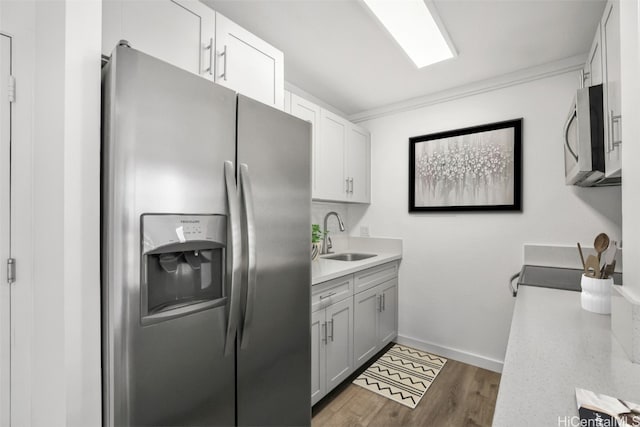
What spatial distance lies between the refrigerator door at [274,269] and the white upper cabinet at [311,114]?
80 centimetres

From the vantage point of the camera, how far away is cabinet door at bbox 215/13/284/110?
1.46m

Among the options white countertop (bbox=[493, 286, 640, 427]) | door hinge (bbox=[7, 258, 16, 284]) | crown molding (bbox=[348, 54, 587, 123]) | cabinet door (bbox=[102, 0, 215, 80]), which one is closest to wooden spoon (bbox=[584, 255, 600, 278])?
white countertop (bbox=[493, 286, 640, 427])

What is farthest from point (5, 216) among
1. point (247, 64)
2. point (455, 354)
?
point (455, 354)

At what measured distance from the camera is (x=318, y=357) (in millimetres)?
1858

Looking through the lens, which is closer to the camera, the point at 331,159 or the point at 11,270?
the point at 11,270

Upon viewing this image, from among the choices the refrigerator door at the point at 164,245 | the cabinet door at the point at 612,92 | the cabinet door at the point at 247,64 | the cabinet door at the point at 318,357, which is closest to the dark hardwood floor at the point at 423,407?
the cabinet door at the point at 318,357

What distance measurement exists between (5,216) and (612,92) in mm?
2354

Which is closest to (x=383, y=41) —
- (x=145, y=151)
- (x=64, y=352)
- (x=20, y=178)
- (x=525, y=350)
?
(x=145, y=151)

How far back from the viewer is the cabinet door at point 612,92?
112 centimetres

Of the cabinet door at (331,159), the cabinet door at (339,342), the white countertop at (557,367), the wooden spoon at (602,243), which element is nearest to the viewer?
the white countertop at (557,367)

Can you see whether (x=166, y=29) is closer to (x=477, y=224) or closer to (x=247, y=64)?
(x=247, y=64)

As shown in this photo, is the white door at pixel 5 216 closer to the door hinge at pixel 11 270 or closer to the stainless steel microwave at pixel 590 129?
the door hinge at pixel 11 270

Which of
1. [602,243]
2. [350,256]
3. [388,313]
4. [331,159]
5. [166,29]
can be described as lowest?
[388,313]

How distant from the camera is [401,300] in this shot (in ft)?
9.67
